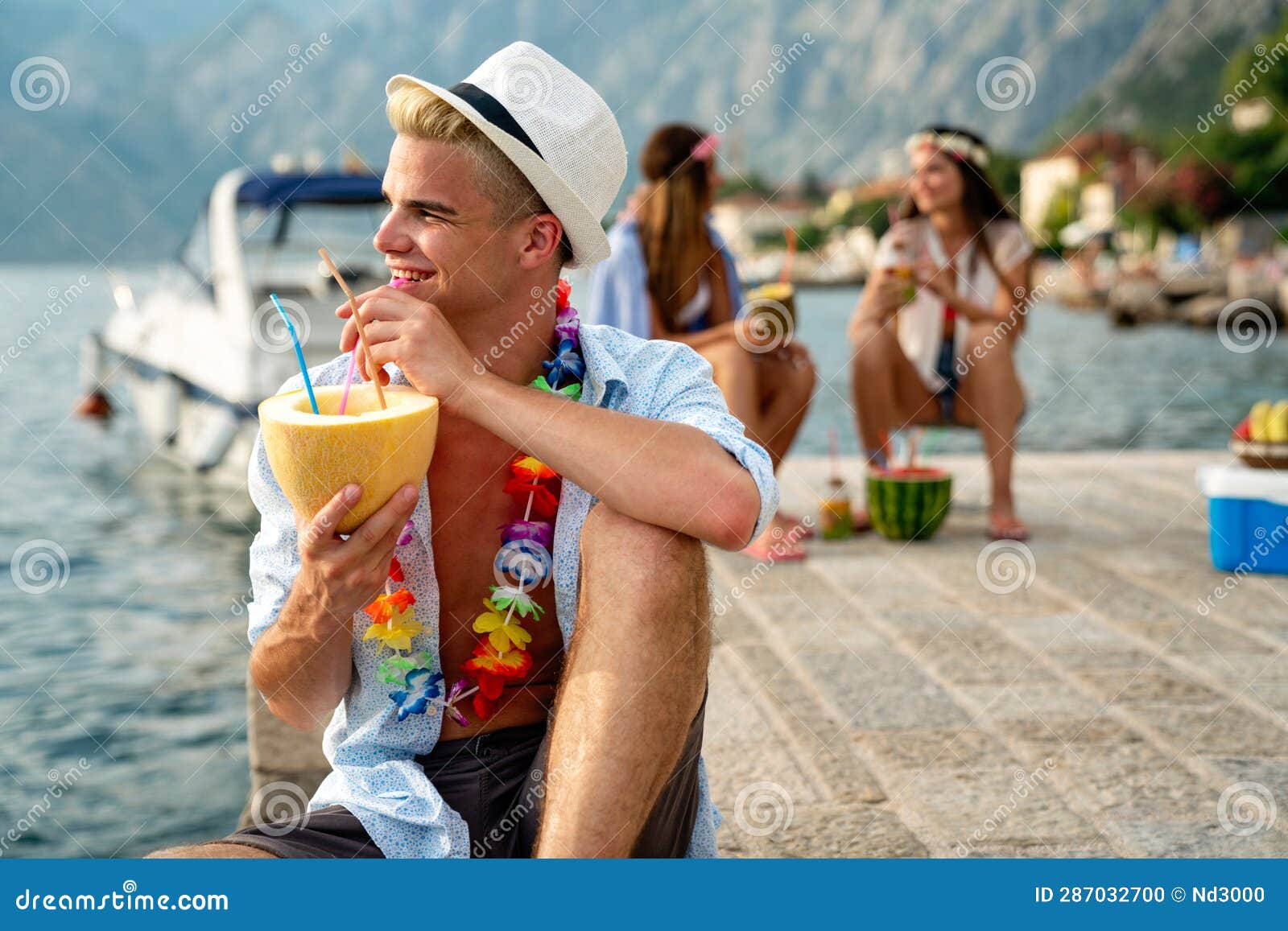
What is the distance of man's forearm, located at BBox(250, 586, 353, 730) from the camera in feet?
6.26

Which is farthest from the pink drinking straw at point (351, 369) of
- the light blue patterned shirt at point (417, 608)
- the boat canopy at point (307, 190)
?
the boat canopy at point (307, 190)

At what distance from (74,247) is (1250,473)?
420 ft

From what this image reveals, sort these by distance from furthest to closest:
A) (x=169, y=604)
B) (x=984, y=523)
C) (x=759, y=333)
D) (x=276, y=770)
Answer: (x=169, y=604) → (x=984, y=523) → (x=759, y=333) → (x=276, y=770)

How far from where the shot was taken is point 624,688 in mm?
1769

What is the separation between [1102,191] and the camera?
3558 inches

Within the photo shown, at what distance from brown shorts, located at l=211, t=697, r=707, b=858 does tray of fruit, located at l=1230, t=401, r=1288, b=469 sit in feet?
11.8

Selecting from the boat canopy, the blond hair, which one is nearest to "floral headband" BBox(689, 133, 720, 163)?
the blond hair

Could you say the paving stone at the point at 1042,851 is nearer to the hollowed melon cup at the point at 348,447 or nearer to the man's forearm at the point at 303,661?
the man's forearm at the point at 303,661

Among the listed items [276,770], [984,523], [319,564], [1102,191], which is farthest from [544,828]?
[1102,191]

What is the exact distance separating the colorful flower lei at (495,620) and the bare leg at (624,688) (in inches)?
8.5

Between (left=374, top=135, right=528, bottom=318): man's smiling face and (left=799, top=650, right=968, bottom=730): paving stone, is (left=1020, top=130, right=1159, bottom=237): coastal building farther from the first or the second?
(left=374, top=135, right=528, bottom=318): man's smiling face

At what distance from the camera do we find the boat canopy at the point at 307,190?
10242 mm

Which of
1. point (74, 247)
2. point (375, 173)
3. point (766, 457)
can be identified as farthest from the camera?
point (74, 247)
